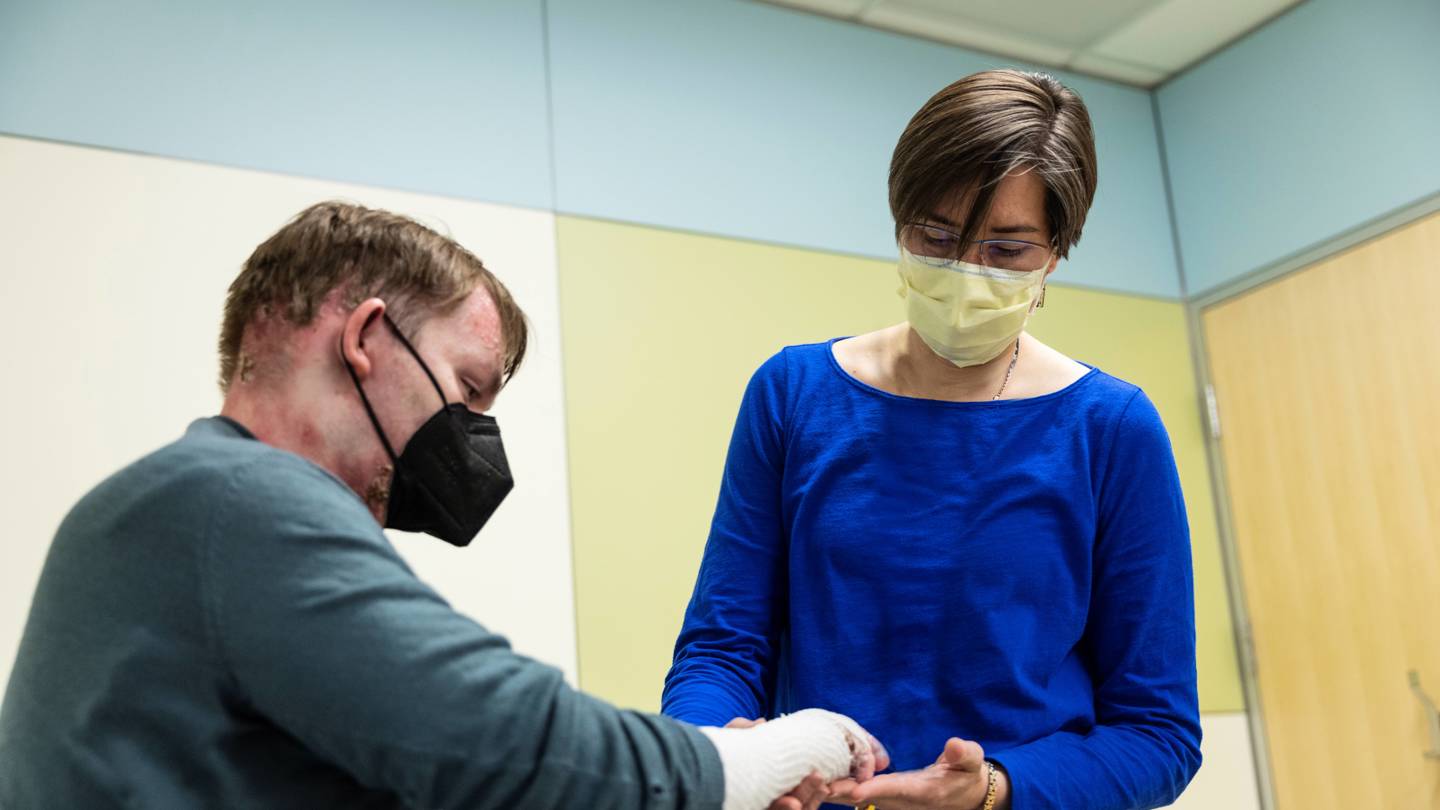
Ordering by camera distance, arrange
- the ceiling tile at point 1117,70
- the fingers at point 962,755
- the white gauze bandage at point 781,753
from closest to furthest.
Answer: the white gauze bandage at point 781,753 < the fingers at point 962,755 < the ceiling tile at point 1117,70

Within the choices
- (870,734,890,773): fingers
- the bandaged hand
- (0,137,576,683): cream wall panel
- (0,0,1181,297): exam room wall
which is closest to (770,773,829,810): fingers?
the bandaged hand

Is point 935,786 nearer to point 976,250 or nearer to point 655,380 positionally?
point 976,250

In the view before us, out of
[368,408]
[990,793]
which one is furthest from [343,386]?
[990,793]

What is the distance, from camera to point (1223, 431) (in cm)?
388

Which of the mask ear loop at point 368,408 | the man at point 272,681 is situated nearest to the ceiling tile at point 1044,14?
the mask ear loop at point 368,408

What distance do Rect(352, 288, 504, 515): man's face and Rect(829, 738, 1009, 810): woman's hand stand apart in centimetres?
46

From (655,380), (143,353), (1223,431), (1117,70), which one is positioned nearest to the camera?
(143,353)

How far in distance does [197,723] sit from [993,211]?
0.87 m

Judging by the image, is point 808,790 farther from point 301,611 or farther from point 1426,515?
point 1426,515

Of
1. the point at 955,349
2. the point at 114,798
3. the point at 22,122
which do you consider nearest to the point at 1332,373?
the point at 955,349

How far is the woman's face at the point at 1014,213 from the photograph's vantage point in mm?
1342

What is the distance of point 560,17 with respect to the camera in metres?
3.21

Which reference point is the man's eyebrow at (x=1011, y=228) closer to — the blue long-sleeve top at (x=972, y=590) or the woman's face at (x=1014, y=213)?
the woman's face at (x=1014, y=213)

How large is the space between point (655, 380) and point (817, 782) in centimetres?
202
